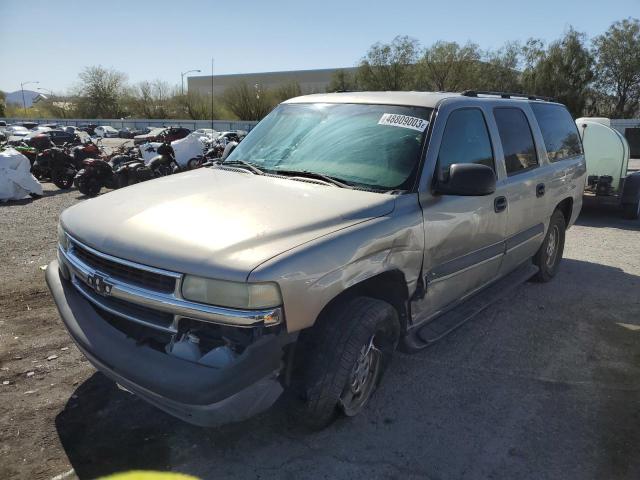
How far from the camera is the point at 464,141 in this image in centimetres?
367

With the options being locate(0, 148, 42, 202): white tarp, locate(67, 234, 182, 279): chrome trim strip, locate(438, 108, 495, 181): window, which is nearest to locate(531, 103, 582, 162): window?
locate(438, 108, 495, 181): window

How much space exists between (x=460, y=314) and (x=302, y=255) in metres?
1.90

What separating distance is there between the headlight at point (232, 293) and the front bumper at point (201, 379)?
0.17 metres

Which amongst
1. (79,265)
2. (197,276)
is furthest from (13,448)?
(197,276)

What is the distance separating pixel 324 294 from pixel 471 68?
153ft

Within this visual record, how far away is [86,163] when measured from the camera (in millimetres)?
12562

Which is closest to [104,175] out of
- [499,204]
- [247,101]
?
[499,204]

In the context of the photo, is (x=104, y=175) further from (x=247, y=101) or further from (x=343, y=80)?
(x=247, y=101)

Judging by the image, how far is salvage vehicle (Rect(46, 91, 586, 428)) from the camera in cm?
227

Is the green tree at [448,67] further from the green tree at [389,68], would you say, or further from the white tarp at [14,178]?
the white tarp at [14,178]

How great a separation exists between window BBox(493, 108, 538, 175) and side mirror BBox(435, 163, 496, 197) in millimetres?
1151

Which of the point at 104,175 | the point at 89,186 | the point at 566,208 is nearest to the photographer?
the point at 566,208

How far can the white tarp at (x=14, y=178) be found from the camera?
446 inches

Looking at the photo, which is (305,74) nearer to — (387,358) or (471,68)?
(471,68)
